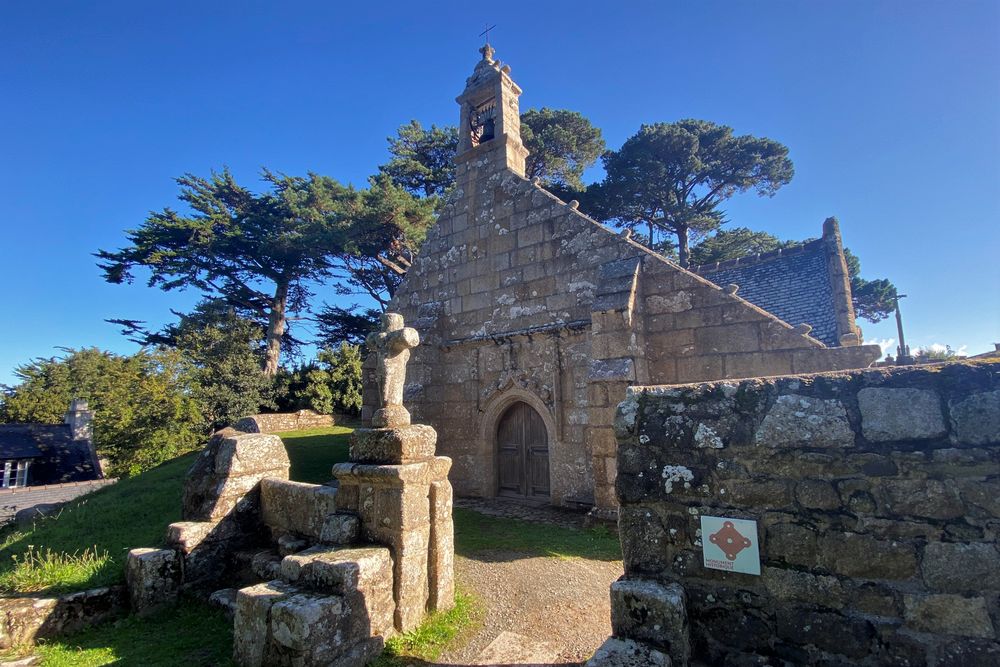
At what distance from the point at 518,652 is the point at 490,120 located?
35.6ft

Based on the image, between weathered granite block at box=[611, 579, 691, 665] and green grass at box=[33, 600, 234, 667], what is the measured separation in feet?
10.00

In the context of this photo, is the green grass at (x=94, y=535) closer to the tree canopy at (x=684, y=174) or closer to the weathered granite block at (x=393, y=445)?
the weathered granite block at (x=393, y=445)

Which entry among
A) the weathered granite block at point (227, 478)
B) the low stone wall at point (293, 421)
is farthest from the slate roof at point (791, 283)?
the low stone wall at point (293, 421)

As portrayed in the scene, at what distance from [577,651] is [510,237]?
312 inches

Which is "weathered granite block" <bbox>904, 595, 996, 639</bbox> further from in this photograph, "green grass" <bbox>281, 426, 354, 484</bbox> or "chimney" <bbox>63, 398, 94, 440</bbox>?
"chimney" <bbox>63, 398, 94, 440</bbox>

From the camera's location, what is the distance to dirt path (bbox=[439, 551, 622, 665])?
4.04m

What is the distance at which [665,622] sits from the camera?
8.02ft

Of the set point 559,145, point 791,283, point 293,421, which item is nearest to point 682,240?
point 559,145

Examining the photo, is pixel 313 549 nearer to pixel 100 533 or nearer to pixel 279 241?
pixel 100 533

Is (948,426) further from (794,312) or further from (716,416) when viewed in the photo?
(794,312)

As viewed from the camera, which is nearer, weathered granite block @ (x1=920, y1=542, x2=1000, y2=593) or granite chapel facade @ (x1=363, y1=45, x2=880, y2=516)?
weathered granite block @ (x1=920, y1=542, x2=1000, y2=593)

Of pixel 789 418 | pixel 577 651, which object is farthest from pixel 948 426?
pixel 577 651

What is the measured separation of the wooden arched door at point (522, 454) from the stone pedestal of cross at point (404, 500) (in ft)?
17.6

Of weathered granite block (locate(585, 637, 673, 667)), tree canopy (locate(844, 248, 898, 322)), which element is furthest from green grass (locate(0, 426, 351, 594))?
tree canopy (locate(844, 248, 898, 322))
